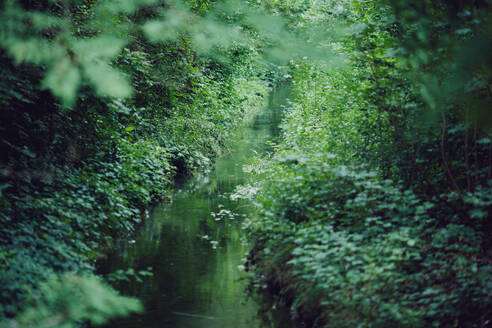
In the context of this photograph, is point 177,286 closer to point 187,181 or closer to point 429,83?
point 429,83

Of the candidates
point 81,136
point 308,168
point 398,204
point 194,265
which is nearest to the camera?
point 398,204

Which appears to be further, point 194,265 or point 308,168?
point 194,265

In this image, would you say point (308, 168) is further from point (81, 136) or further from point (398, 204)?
point (81, 136)

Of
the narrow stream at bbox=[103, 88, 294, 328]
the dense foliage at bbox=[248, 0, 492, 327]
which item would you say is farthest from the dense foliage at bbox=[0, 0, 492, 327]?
the narrow stream at bbox=[103, 88, 294, 328]

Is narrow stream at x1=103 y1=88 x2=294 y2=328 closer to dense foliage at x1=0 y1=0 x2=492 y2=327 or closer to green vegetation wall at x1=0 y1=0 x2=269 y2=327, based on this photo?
dense foliage at x1=0 y1=0 x2=492 y2=327

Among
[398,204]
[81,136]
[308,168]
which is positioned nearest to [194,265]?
[308,168]

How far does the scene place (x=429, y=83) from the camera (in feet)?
11.8

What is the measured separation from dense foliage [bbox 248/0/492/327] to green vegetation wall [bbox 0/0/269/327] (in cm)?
180

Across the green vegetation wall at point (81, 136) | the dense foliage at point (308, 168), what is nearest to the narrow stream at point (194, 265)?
Result: the dense foliage at point (308, 168)

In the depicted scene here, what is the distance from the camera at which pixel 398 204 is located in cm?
590

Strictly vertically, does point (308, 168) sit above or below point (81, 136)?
below

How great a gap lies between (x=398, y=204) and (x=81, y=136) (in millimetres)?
5633

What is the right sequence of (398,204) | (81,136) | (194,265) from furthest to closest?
1. (81,136)
2. (194,265)
3. (398,204)

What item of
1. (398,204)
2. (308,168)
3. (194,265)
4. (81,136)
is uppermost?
(81,136)
